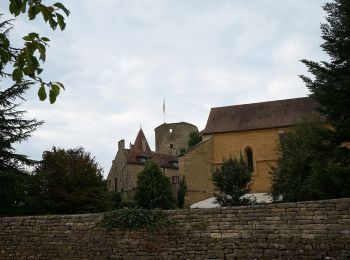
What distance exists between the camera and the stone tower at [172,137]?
65.9 meters

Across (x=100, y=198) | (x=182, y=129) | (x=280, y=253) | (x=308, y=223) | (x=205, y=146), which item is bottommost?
(x=280, y=253)

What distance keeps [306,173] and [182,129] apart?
43114mm

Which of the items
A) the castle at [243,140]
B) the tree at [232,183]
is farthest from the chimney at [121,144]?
the tree at [232,183]

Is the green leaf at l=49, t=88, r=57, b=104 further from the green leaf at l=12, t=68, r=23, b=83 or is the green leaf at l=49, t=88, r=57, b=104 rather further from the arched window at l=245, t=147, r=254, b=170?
the arched window at l=245, t=147, r=254, b=170

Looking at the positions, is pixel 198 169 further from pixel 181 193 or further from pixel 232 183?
pixel 232 183

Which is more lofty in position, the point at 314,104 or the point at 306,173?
the point at 314,104

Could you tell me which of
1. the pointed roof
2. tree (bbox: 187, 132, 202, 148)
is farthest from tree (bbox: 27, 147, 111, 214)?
the pointed roof

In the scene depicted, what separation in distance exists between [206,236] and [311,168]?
12.2 meters

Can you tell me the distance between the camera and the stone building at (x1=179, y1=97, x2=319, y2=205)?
121 feet

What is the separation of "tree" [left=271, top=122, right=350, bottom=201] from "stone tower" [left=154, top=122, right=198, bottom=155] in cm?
3453

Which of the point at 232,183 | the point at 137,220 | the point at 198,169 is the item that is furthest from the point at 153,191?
the point at 137,220

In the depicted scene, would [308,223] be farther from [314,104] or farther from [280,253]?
[314,104]

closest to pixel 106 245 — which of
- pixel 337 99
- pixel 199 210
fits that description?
pixel 199 210

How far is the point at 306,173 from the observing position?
24875 mm
